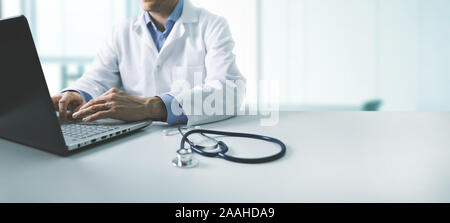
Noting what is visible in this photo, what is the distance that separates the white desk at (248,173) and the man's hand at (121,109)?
96 millimetres

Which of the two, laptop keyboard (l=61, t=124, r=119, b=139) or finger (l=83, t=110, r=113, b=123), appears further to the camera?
finger (l=83, t=110, r=113, b=123)

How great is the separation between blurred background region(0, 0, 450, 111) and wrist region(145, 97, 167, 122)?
80.6 inches

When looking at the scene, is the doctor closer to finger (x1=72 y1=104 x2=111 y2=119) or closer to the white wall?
finger (x1=72 y1=104 x2=111 y2=119)

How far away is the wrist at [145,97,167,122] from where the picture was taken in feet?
2.63

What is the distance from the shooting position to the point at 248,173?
17.6 inches

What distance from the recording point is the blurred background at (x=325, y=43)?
A: 263cm

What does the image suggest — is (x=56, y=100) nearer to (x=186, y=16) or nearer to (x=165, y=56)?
(x=165, y=56)

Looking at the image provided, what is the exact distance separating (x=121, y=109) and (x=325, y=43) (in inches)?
94.0

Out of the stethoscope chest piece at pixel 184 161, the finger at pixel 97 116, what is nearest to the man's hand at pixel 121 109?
the finger at pixel 97 116

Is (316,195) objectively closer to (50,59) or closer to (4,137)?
(4,137)

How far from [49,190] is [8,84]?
249mm

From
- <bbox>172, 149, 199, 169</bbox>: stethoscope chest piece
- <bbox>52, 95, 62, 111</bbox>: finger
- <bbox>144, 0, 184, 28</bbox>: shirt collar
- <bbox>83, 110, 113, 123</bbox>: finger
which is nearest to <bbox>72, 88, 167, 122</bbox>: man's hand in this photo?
<bbox>83, 110, 113, 123</bbox>: finger

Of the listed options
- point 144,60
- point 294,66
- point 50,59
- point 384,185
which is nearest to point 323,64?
point 294,66
